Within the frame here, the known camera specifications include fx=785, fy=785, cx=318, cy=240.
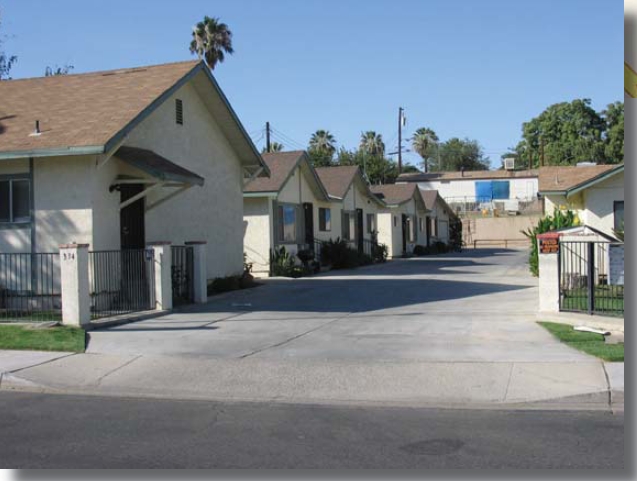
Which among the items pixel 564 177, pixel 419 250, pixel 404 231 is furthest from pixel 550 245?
pixel 419 250

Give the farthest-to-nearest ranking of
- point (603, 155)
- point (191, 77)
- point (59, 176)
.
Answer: point (603, 155)
point (191, 77)
point (59, 176)

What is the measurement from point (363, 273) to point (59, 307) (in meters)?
15.0

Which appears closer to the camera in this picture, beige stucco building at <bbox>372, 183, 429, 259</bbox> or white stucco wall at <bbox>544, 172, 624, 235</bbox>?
white stucco wall at <bbox>544, 172, 624, 235</bbox>

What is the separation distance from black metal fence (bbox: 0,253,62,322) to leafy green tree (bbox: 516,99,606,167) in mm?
62058

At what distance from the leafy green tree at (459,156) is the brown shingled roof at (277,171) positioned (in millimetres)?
84549

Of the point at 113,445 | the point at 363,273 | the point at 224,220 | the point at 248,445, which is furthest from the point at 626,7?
the point at 363,273

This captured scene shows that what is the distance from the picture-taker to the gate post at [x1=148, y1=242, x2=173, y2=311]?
15.8m

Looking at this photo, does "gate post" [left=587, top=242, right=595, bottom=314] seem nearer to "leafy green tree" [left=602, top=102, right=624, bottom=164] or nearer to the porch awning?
the porch awning

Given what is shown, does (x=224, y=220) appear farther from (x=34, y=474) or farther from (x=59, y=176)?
(x=34, y=474)

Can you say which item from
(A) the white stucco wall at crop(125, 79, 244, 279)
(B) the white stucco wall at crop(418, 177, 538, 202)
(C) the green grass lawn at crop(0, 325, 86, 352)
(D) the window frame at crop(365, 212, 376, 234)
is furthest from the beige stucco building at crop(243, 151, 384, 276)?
(B) the white stucco wall at crop(418, 177, 538, 202)

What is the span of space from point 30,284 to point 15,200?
1.75 metres

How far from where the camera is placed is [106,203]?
16.1m

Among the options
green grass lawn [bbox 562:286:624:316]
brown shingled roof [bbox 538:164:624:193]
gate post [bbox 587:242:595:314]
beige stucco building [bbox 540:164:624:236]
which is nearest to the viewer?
gate post [bbox 587:242:595:314]

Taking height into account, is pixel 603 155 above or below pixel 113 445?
above
